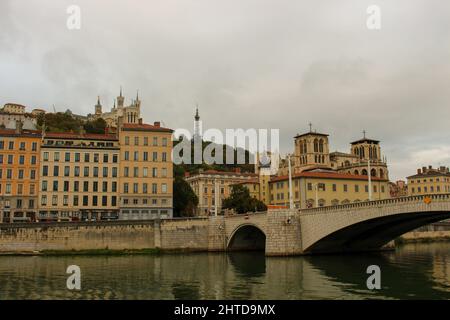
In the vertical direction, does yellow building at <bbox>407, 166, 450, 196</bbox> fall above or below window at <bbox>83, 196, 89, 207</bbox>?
above

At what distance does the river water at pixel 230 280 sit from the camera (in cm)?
2762

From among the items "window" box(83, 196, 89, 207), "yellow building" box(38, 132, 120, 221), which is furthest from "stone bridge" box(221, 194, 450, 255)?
"window" box(83, 196, 89, 207)

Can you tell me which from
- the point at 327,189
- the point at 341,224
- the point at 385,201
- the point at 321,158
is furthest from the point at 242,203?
the point at 321,158

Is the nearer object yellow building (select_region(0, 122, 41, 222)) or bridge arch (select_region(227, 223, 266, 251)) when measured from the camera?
bridge arch (select_region(227, 223, 266, 251))

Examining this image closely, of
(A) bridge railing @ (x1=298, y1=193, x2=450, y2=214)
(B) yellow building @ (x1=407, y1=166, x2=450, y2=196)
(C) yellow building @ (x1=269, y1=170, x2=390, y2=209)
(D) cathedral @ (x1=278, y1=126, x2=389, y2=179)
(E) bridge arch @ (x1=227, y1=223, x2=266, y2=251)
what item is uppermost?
(D) cathedral @ (x1=278, y1=126, x2=389, y2=179)

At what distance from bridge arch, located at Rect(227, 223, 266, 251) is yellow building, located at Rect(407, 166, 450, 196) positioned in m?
81.4

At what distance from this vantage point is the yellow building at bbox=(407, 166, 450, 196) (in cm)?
13109

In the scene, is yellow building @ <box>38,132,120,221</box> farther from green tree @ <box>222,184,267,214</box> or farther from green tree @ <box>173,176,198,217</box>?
green tree @ <box>222,184,267,214</box>

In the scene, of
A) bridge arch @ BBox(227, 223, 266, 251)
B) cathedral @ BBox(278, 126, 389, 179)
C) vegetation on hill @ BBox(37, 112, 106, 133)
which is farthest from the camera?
cathedral @ BBox(278, 126, 389, 179)

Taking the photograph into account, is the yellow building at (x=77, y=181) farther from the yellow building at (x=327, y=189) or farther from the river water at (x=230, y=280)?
the yellow building at (x=327, y=189)

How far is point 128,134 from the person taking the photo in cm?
7250
